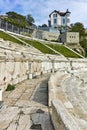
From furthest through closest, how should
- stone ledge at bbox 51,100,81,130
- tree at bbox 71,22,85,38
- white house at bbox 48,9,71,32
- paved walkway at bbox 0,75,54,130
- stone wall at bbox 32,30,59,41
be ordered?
white house at bbox 48,9,71,32 → tree at bbox 71,22,85,38 → stone wall at bbox 32,30,59,41 → paved walkway at bbox 0,75,54,130 → stone ledge at bbox 51,100,81,130

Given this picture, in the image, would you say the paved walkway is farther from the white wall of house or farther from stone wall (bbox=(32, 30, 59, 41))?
the white wall of house

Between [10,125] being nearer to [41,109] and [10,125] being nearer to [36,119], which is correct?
[36,119]

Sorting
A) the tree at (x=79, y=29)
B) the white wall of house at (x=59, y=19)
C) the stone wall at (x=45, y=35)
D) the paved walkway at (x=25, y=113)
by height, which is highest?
the white wall of house at (x=59, y=19)

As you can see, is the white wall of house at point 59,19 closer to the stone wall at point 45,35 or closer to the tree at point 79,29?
the tree at point 79,29

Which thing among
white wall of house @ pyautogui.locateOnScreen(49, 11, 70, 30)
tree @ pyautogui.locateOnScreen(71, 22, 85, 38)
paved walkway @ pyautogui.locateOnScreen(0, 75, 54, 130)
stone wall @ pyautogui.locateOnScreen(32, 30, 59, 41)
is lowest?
paved walkway @ pyautogui.locateOnScreen(0, 75, 54, 130)

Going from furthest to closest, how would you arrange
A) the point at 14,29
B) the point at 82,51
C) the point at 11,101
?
the point at 82,51, the point at 14,29, the point at 11,101

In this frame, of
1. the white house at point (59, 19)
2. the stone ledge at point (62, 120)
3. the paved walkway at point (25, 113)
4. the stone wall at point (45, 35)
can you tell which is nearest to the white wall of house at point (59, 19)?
the white house at point (59, 19)

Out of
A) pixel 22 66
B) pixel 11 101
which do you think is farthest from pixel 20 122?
pixel 22 66

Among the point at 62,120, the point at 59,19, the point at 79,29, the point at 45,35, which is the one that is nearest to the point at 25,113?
the point at 62,120

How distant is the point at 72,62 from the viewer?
40.4 metres

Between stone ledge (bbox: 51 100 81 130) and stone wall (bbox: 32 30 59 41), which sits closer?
stone ledge (bbox: 51 100 81 130)

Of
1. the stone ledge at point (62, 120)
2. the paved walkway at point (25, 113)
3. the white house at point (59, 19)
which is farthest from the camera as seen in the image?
the white house at point (59, 19)

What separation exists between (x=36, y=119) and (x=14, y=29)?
60.8m

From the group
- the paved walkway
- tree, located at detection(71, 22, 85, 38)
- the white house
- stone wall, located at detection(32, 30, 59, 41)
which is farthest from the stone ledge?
the white house
